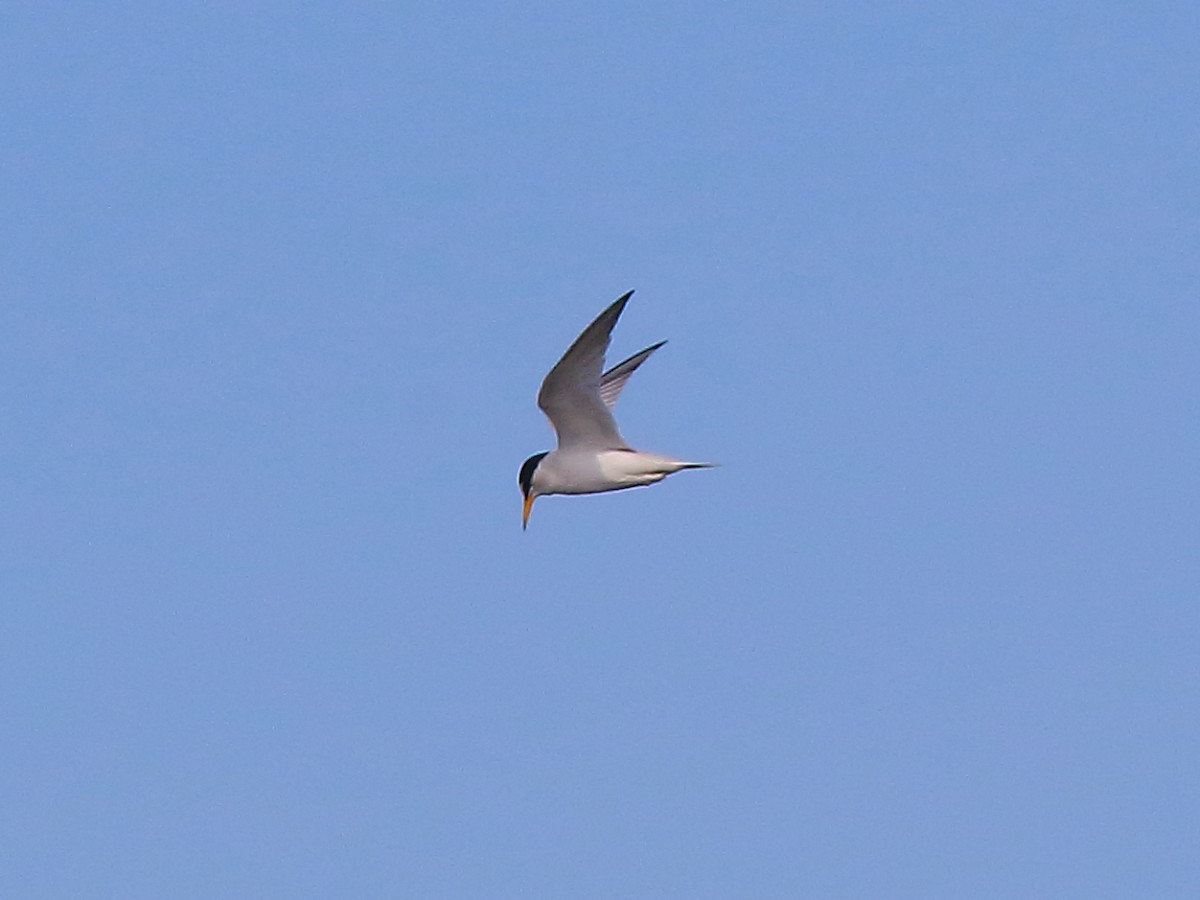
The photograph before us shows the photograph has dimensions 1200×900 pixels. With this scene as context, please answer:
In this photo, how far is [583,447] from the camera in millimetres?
33969

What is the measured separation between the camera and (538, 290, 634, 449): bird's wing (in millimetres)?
31703

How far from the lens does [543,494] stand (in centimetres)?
3494

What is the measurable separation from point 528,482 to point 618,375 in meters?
2.85

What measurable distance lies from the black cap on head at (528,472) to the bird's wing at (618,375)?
2020 millimetres

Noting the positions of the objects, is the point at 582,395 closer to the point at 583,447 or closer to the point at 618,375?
the point at 583,447

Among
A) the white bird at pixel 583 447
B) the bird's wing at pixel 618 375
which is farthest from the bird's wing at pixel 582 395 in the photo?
the bird's wing at pixel 618 375

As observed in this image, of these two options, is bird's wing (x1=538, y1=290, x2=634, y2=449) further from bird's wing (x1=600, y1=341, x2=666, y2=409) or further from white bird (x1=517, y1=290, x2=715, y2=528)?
bird's wing (x1=600, y1=341, x2=666, y2=409)

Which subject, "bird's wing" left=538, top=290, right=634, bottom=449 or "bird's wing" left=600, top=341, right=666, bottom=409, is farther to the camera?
"bird's wing" left=600, top=341, right=666, bottom=409

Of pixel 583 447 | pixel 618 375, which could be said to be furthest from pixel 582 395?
pixel 618 375

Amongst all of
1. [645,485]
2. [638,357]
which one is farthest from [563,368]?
[638,357]

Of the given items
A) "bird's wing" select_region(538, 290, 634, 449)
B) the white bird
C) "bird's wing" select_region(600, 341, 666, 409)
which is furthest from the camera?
"bird's wing" select_region(600, 341, 666, 409)

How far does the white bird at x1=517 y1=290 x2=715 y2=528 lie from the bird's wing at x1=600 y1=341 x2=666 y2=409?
158 cm

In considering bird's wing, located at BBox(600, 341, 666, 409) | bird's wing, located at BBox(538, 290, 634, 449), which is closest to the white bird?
bird's wing, located at BBox(538, 290, 634, 449)

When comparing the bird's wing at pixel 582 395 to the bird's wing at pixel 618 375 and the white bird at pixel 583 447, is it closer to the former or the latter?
the white bird at pixel 583 447
